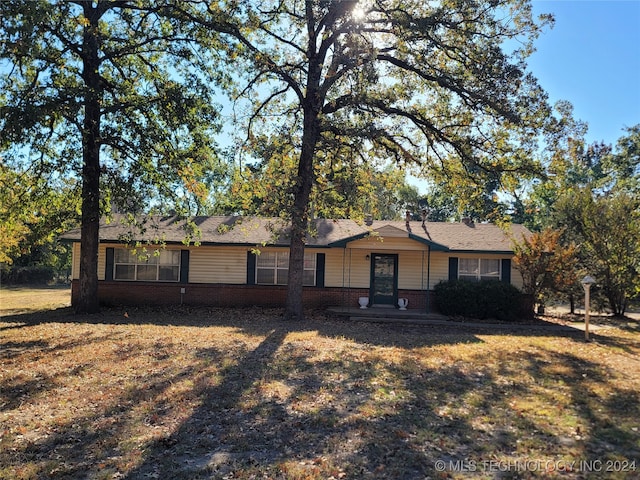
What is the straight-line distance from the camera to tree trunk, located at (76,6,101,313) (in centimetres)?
1386

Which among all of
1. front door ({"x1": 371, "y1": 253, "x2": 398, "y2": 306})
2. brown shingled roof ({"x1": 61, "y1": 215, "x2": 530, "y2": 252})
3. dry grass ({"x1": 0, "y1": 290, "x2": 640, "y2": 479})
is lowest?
dry grass ({"x1": 0, "y1": 290, "x2": 640, "y2": 479})

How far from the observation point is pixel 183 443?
4715 millimetres

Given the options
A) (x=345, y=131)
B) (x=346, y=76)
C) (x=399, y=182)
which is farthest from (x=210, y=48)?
(x=399, y=182)

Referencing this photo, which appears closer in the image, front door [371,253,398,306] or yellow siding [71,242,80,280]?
front door [371,253,398,306]

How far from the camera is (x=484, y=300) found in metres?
15.8

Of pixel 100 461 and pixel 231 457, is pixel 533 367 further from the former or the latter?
pixel 100 461

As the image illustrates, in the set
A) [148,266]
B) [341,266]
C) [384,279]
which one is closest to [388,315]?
[384,279]

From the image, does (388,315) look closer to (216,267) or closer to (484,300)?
(484,300)

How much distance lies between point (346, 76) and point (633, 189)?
2392 centimetres

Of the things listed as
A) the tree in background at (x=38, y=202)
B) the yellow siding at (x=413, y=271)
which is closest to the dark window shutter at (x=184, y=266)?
the tree in background at (x=38, y=202)

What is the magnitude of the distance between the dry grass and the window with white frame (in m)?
6.86

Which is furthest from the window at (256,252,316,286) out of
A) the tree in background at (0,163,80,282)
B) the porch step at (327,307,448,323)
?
the tree in background at (0,163,80,282)

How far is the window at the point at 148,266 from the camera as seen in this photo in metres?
18.2

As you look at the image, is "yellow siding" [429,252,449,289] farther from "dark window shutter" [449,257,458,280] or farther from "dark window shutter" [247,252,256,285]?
"dark window shutter" [247,252,256,285]
